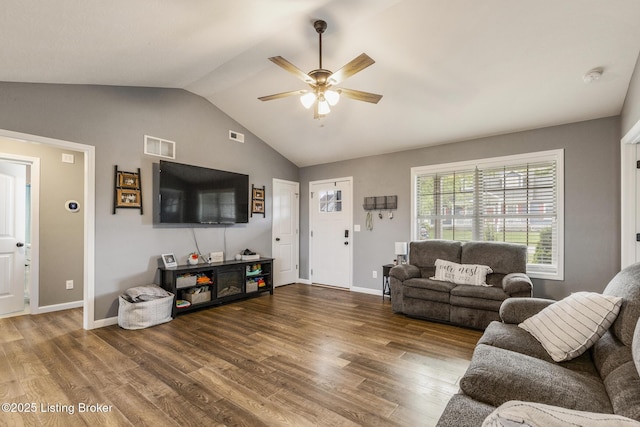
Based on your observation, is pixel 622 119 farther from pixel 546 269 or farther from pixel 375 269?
pixel 375 269

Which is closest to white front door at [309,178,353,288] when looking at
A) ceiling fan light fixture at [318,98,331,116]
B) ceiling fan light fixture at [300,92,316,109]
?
ceiling fan light fixture at [318,98,331,116]

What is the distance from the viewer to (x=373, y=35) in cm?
295

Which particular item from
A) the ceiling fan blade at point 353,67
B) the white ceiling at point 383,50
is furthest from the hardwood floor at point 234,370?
the white ceiling at point 383,50

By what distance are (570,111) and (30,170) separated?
6870 millimetres

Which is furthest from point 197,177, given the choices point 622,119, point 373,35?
point 622,119

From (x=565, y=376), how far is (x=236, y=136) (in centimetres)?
505

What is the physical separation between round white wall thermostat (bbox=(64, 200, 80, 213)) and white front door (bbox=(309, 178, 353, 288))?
3.82 metres

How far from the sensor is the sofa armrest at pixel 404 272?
4.02 metres

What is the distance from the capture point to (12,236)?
13.2 ft

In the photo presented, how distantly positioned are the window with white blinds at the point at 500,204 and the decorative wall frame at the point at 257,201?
271 cm

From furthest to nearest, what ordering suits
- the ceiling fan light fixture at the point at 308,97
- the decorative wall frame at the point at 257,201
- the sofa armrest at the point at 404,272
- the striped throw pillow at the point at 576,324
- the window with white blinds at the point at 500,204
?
1. the decorative wall frame at the point at 257,201
2. the sofa armrest at the point at 404,272
3. the window with white blinds at the point at 500,204
4. the ceiling fan light fixture at the point at 308,97
5. the striped throw pillow at the point at 576,324

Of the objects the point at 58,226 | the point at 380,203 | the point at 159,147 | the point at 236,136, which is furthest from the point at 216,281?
the point at 380,203

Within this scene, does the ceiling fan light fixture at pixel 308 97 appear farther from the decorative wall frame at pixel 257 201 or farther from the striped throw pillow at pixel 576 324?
the decorative wall frame at pixel 257 201

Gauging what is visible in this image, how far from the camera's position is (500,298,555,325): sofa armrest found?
7.22 ft
